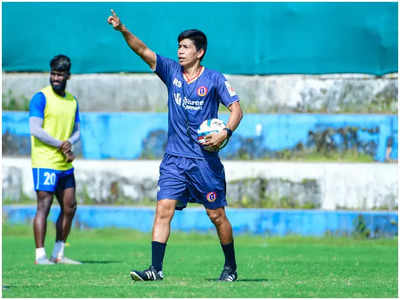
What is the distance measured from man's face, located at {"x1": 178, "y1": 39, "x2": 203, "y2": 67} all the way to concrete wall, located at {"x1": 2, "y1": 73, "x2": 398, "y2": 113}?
5709mm

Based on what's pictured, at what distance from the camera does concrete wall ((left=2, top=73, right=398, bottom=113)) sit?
13156mm

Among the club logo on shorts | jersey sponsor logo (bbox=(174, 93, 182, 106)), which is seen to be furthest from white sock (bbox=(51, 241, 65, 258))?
jersey sponsor logo (bbox=(174, 93, 182, 106))

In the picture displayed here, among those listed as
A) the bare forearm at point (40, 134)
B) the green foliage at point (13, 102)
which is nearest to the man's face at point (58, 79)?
the bare forearm at point (40, 134)

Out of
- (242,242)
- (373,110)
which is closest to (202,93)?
(242,242)

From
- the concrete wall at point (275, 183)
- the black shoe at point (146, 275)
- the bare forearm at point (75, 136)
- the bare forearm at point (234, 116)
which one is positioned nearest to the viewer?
the black shoe at point (146, 275)

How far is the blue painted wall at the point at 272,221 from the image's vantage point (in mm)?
12508

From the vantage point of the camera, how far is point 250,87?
1334cm

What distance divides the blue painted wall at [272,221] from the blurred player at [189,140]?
5.00 metres

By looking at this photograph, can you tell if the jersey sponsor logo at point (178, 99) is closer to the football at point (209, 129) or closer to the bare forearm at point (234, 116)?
the football at point (209, 129)

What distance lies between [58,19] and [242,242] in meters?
4.46

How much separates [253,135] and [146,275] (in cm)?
609

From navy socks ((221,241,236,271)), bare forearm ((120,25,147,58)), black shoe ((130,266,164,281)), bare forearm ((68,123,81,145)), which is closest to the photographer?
black shoe ((130,266,164,281))

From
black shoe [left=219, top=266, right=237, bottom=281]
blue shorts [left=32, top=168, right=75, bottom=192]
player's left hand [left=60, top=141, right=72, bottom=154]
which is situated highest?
player's left hand [left=60, top=141, right=72, bottom=154]

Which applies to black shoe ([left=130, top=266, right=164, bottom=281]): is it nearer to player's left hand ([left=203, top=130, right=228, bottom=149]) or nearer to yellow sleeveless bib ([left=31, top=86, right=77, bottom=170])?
player's left hand ([left=203, top=130, right=228, bottom=149])
